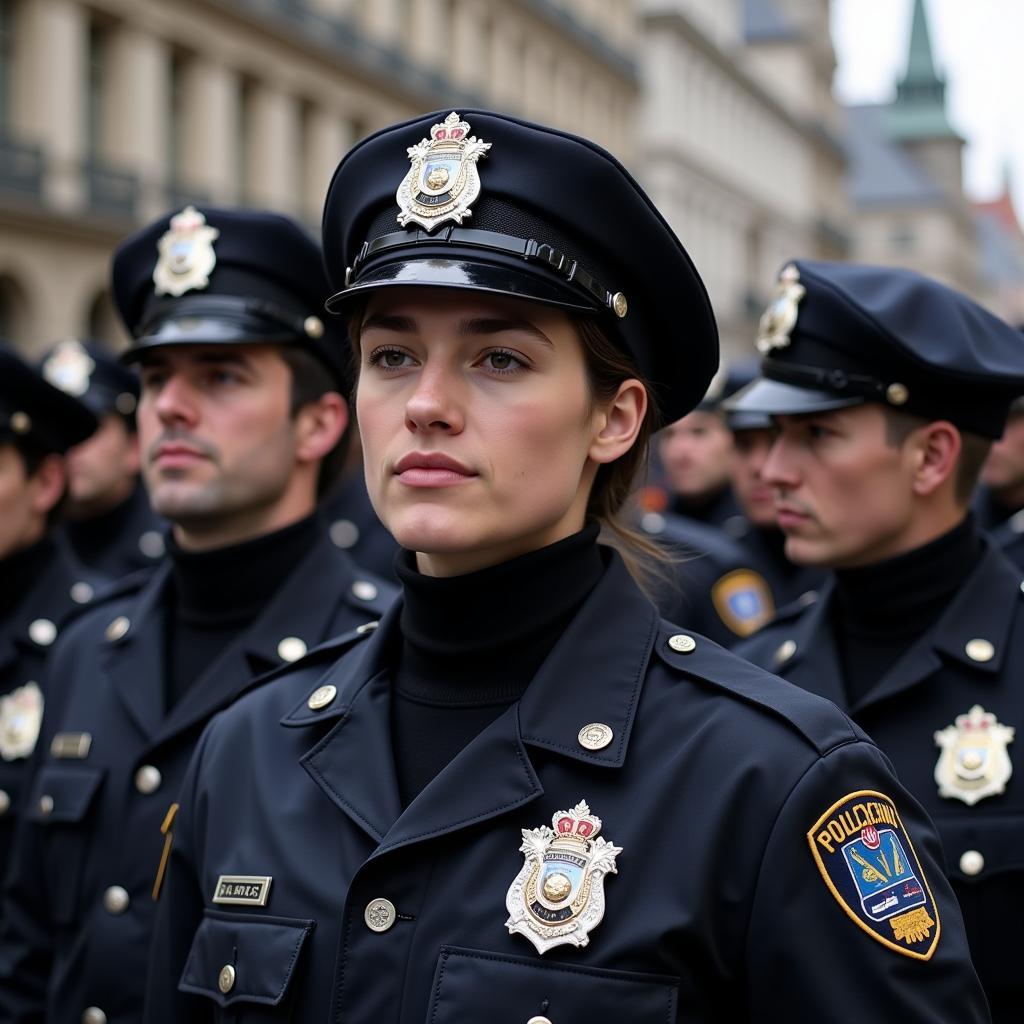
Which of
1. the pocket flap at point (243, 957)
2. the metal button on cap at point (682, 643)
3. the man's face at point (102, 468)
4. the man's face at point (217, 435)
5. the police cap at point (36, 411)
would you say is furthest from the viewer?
the man's face at point (102, 468)

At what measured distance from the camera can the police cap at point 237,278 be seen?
408cm

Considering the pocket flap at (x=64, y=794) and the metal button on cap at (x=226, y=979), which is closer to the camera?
the metal button on cap at (x=226, y=979)

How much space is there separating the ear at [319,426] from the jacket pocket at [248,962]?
1754mm

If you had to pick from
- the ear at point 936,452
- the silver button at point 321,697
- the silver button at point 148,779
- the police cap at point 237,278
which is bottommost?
the silver button at point 148,779

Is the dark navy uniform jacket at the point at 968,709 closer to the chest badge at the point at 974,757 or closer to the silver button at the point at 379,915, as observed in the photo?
the chest badge at the point at 974,757

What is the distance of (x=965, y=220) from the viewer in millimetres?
101812

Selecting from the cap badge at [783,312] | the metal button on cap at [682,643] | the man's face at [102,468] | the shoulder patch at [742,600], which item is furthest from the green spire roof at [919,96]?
the metal button on cap at [682,643]

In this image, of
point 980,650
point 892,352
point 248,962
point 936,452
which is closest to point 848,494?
point 936,452

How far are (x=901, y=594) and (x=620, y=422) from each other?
144 cm

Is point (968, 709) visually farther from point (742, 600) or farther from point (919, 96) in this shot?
point (919, 96)

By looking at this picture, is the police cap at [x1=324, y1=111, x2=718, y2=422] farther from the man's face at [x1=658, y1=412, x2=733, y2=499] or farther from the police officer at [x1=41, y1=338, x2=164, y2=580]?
the man's face at [x1=658, y1=412, x2=733, y2=499]

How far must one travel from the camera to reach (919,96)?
10862cm

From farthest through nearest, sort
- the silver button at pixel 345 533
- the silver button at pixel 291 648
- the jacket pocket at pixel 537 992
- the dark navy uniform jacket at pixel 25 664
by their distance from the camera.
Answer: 1. the silver button at pixel 345 533
2. the dark navy uniform jacket at pixel 25 664
3. the silver button at pixel 291 648
4. the jacket pocket at pixel 537 992

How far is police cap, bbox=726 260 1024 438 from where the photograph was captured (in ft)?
12.6
